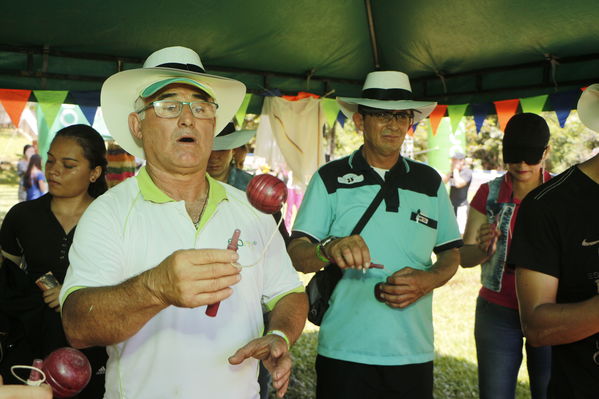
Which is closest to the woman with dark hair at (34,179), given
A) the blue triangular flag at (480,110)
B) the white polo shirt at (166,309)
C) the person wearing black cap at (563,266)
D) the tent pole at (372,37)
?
the tent pole at (372,37)

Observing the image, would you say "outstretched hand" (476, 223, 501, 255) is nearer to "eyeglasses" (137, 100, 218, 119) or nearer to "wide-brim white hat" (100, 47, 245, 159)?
"wide-brim white hat" (100, 47, 245, 159)

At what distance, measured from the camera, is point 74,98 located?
411 centimetres

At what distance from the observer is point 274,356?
5.43 ft

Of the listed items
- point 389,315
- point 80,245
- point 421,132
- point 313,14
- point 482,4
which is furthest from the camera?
point 421,132

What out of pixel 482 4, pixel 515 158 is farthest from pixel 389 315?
pixel 482 4

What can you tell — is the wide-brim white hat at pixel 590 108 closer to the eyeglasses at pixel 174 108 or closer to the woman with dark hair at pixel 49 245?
the eyeglasses at pixel 174 108

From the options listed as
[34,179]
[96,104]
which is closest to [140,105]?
[96,104]

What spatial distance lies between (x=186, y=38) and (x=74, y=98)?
38.7 inches

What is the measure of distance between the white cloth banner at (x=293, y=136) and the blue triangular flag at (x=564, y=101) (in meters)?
2.09

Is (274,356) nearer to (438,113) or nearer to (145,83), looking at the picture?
(145,83)

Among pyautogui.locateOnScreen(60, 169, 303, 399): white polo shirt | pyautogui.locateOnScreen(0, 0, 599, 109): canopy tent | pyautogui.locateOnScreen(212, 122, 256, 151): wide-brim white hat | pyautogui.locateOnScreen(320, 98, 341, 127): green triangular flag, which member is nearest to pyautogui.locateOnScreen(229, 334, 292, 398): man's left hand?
pyautogui.locateOnScreen(60, 169, 303, 399): white polo shirt

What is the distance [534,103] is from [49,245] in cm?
355

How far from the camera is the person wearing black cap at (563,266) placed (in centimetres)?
181

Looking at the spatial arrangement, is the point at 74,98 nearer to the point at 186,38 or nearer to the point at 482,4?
the point at 186,38
